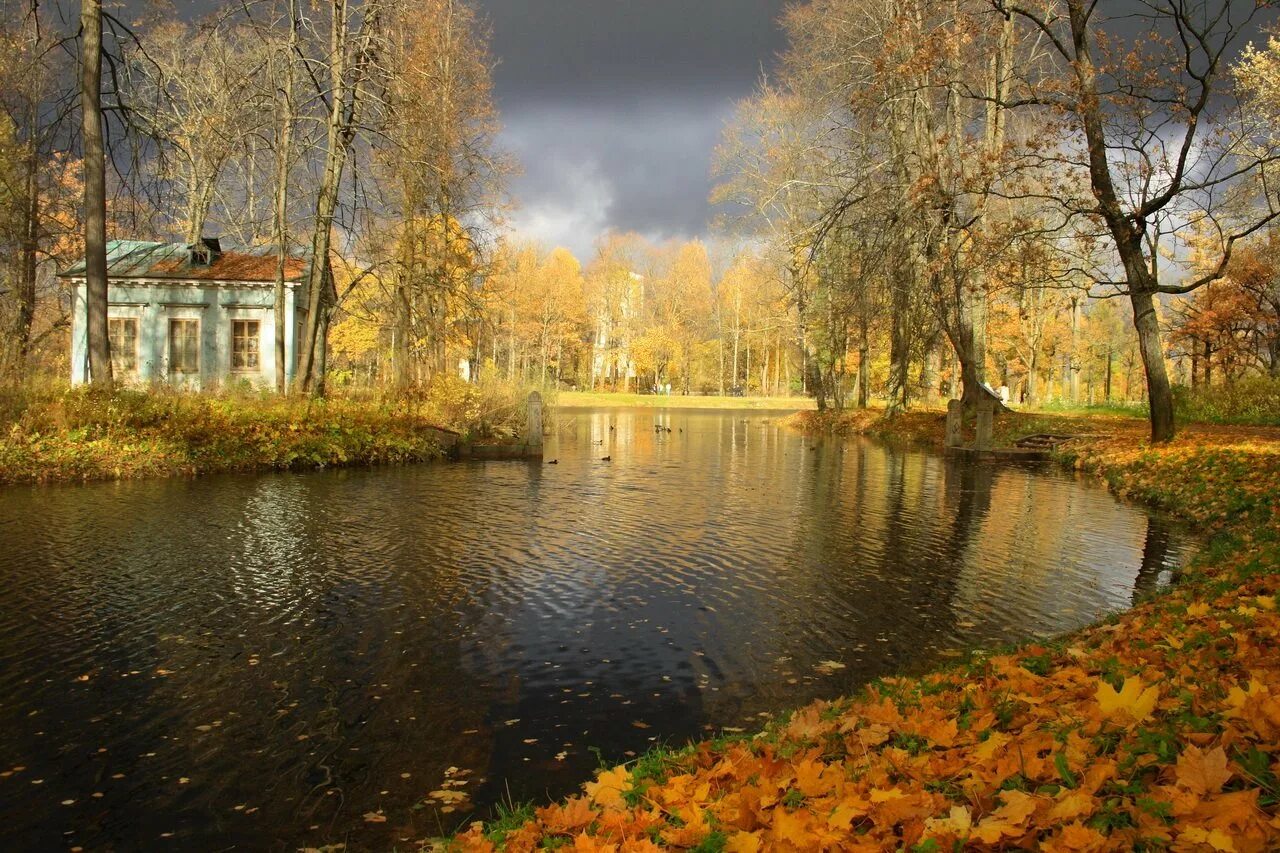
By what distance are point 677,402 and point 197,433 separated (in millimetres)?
54585

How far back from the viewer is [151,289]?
29406 millimetres

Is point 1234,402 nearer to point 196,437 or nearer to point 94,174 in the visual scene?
point 196,437

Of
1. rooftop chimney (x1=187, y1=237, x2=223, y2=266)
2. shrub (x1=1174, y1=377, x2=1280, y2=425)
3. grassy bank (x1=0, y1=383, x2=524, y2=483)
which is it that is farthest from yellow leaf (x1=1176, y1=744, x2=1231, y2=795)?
rooftop chimney (x1=187, y1=237, x2=223, y2=266)

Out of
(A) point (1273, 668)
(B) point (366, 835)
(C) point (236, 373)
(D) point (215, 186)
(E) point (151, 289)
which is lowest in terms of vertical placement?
(B) point (366, 835)

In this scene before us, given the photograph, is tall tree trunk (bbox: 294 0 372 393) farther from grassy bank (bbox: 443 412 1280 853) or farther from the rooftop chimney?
grassy bank (bbox: 443 412 1280 853)

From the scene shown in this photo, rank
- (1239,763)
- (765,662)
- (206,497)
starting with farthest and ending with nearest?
(206,497) → (765,662) → (1239,763)

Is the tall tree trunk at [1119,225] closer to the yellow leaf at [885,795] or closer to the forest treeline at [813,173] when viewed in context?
the forest treeline at [813,173]

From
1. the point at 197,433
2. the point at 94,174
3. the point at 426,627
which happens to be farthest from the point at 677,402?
the point at 426,627

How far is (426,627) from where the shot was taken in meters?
7.51

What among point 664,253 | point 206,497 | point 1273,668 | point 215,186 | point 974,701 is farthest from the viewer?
point 664,253

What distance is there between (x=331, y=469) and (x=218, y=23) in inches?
429

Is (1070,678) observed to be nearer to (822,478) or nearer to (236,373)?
(822,478)

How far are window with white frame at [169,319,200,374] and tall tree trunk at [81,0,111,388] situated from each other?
12.5 m

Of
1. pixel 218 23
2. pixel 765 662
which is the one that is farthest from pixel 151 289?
pixel 765 662
